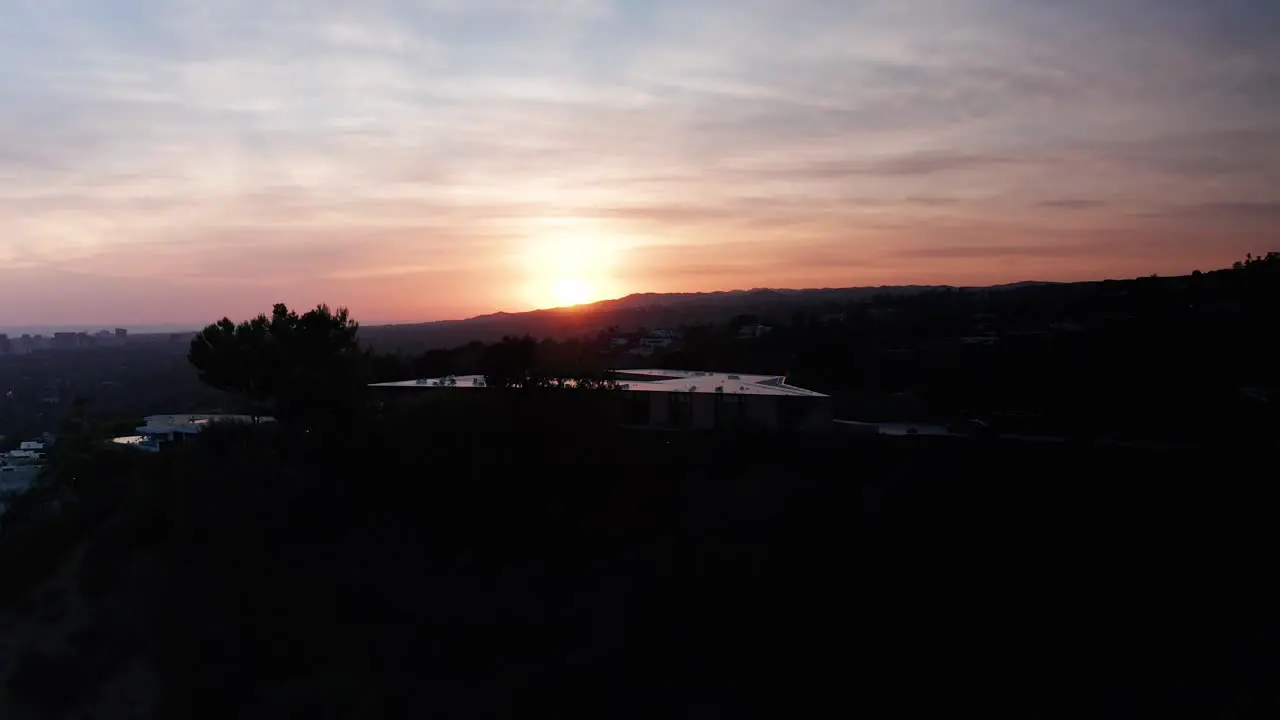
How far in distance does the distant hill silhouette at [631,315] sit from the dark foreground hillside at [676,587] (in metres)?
58.6

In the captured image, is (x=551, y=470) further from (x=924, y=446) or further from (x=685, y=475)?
(x=924, y=446)

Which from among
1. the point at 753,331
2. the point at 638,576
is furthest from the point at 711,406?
the point at 753,331

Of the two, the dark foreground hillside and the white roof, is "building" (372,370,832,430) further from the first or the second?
the dark foreground hillside

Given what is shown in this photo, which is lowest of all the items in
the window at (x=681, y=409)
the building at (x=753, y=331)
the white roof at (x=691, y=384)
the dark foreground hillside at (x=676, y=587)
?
the dark foreground hillside at (x=676, y=587)

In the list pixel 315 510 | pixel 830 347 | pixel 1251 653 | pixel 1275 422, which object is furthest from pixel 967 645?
pixel 830 347

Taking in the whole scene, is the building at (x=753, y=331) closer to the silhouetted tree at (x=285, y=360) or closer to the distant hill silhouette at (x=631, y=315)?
the distant hill silhouette at (x=631, y=315)

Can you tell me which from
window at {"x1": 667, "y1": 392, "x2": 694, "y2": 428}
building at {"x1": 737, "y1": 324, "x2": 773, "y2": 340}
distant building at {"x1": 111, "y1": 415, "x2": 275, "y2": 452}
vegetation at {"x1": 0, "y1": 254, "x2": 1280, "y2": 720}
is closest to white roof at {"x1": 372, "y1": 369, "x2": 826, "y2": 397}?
window at {"x1": 667, "y1": 392, "x2": 694, "y2": 428}

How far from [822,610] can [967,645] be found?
1.62m

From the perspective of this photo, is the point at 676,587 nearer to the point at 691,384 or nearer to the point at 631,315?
the point at 691,384

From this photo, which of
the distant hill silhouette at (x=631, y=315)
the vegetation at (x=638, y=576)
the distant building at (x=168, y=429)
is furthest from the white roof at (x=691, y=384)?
the distant hill silhouette at (x=631, y=315)

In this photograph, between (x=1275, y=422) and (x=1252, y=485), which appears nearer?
(x=1252, y=485)

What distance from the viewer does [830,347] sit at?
4250cm

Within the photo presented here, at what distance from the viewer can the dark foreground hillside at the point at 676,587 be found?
1008 cm

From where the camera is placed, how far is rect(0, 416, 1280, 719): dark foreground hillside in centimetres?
1008
